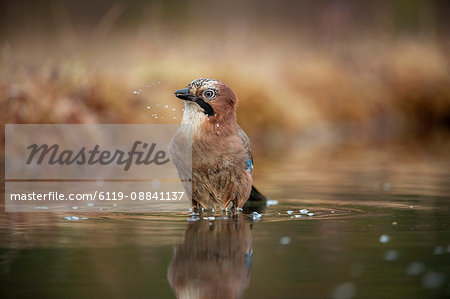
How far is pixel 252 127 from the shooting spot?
16.2 metres

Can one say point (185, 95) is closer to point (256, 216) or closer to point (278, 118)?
point (256, 216)

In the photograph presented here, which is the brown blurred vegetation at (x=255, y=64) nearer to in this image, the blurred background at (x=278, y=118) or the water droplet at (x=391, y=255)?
the blurred background at (x=278, y=118)

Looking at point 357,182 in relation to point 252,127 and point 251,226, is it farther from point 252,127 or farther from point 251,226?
point 252,127

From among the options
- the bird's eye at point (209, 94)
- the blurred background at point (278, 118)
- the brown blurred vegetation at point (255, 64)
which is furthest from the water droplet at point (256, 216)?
the brown blurred vegetation at point (255, 64)

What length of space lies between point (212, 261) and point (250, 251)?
0.40m

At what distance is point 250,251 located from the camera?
16.6ft

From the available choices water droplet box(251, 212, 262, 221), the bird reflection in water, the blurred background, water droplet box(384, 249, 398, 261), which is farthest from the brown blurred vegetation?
water droplet box(384, 249, 398, 261)

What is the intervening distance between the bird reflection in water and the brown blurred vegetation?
21.8ft

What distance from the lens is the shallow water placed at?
4.07m

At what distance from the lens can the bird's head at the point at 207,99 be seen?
6902mm

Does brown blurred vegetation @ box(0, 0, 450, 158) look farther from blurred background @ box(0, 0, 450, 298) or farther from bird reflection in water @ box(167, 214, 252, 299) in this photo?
bird reflection in water @ box(167, 214, 252, 299)

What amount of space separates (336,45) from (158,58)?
4.95 m

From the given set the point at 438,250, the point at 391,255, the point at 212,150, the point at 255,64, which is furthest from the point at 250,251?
the point at 255,64

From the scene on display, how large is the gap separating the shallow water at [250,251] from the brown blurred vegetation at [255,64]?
19.7 ft
